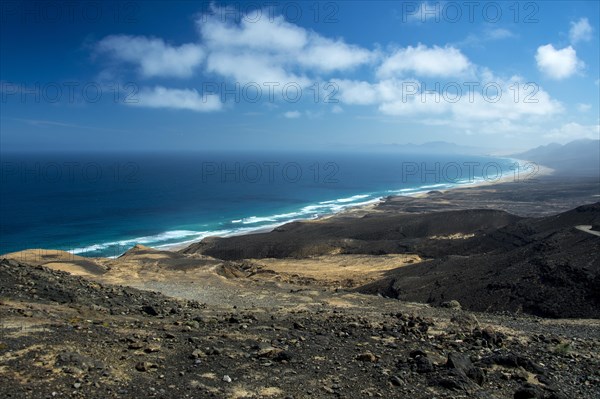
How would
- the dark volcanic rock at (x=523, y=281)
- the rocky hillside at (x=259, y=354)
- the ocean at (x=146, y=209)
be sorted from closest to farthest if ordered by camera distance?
the rocky hillside at (x=259, y=354) → the dark volcanic rock at (x=523, y=281) → the ocean at (x=146, y=209)

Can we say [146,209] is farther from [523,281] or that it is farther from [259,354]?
[259,354]

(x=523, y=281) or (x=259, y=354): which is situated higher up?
(x=259, y=354)

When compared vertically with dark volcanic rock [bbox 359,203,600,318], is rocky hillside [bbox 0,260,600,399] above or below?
above

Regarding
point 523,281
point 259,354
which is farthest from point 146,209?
point 259,354

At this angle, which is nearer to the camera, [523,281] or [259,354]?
[259,354]

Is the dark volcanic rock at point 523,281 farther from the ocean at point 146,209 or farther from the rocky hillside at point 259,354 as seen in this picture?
the ocean at point 146,209

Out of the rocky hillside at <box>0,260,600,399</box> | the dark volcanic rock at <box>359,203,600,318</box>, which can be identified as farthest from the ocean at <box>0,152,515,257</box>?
the rocky hillside at <box>0,260,600,399</box>

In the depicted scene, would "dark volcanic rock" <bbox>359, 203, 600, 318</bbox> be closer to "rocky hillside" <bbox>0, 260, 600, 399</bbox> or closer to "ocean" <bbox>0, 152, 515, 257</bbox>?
"rocky hillside" <bbox>0, 260, 600, 399</bbox>

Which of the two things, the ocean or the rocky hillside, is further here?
the ocean

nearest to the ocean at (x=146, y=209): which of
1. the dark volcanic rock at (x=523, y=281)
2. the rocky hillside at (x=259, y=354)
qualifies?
the dark volcanic rock at (x=523, y=281)

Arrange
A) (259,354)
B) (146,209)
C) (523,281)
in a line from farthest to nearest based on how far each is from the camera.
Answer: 1. (146,209)
2. (523,281)
3. (259,354)

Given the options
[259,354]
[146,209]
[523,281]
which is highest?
[259,354]

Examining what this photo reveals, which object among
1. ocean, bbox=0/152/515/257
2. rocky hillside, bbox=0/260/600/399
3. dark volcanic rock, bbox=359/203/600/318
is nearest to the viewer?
rocky hillside, bbox=0/260/600/399
